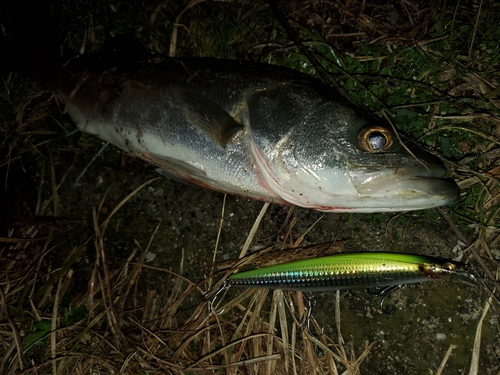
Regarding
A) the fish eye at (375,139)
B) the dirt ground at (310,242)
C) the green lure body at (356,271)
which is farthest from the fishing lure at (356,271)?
the fish eye at (375,139)

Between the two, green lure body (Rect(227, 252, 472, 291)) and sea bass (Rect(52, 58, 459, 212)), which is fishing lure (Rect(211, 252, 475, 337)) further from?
sea bass (Rect(52, 58, 459, 212))

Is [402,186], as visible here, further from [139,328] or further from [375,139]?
[139,328]

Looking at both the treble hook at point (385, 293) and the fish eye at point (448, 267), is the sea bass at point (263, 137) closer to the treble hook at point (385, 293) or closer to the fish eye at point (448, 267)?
the fish eye at point (448, 267)

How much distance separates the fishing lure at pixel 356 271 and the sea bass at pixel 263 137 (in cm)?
36

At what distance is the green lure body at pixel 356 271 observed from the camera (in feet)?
7.50

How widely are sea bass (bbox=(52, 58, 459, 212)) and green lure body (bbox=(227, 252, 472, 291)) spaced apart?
36cm

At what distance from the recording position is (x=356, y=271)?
91.7 inches

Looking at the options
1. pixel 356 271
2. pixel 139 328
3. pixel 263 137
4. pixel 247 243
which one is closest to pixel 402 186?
pixel 356 271

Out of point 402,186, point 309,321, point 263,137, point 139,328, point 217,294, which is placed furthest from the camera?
point 139,328

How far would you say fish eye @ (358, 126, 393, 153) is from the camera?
2.18 meters

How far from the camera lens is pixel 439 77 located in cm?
274

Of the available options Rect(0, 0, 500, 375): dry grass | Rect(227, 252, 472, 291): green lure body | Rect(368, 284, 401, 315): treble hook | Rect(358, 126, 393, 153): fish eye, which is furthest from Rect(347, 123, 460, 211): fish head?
Rect(368, 284, 401, 315): treble hook

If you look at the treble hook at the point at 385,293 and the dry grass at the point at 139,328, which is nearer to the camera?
the treble hook at the point at 385,293

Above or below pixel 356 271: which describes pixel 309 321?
below
